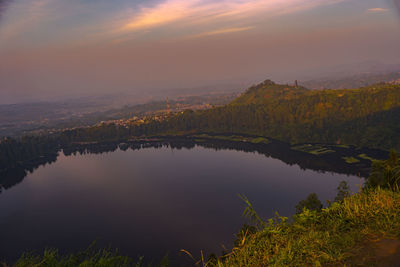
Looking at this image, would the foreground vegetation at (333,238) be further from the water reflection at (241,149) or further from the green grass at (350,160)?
the green grass at (350,160)

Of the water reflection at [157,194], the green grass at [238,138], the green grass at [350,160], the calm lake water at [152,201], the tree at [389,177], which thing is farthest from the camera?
the green grass at [238,138]

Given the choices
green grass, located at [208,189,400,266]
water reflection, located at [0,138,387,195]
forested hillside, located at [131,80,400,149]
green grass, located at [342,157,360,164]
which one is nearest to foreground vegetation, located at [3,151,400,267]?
green grass, located at [208,189,400,266]

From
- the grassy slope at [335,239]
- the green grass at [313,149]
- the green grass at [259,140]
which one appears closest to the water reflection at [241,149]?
the green grass at [313,149]

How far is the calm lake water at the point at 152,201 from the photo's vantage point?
55.7 meters

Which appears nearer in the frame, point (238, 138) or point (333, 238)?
point (333, 238)

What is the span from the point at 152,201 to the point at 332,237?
7553 cm

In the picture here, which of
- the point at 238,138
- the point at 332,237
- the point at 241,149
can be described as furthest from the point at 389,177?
the point at 238,138

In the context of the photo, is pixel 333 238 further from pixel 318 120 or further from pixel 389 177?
pixel 318 120

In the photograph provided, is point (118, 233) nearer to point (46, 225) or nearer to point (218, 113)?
point (46, 225)

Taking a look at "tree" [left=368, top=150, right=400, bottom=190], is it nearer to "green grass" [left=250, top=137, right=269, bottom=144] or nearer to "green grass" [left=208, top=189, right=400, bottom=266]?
"green grass" [left=208, top=189, right=400, bottom=266]

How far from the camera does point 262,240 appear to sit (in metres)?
5.86

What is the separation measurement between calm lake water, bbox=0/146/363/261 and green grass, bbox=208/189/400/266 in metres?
45.8

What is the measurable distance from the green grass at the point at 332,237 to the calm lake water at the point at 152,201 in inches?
1801

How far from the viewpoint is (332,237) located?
5.43m
